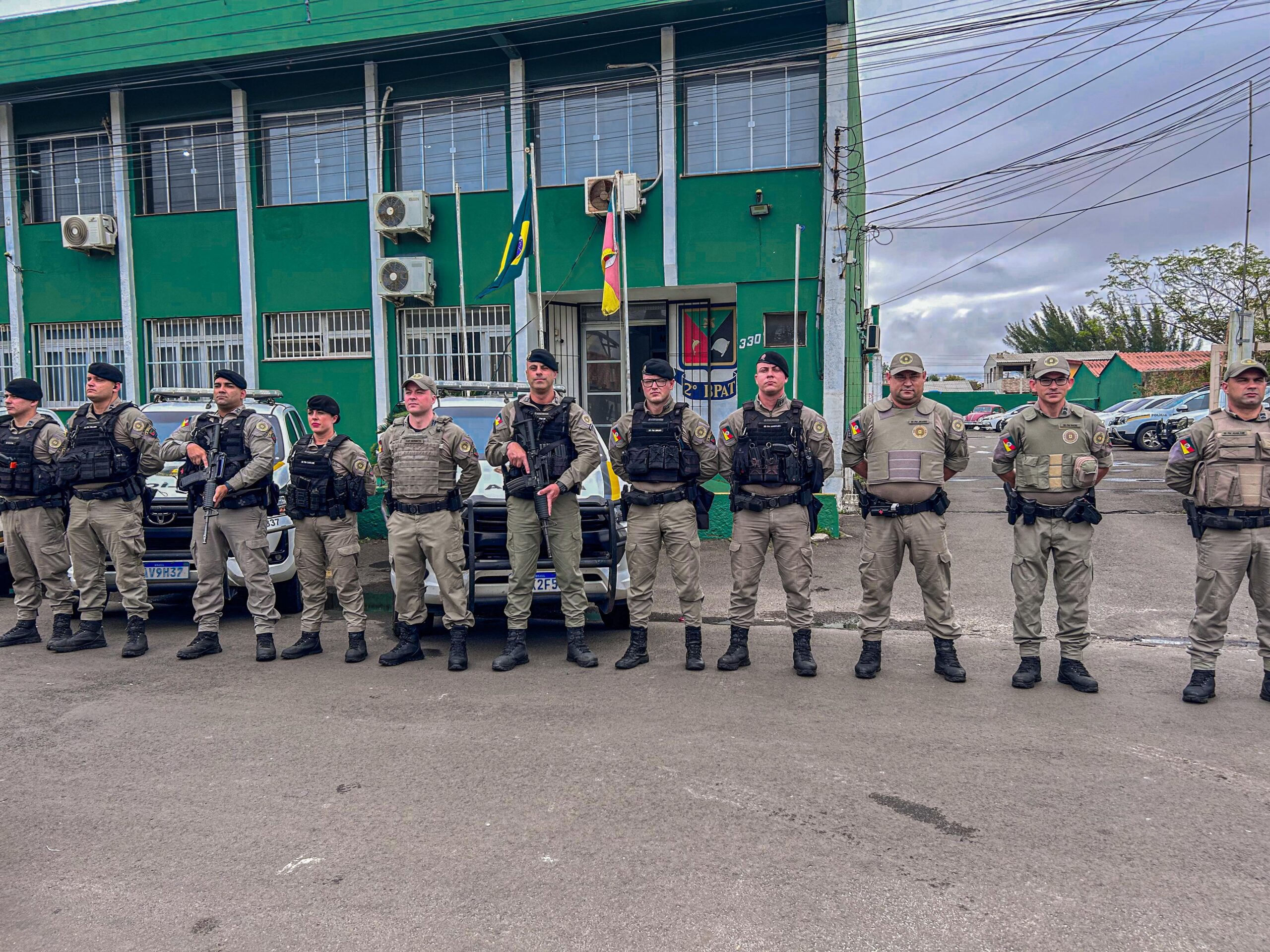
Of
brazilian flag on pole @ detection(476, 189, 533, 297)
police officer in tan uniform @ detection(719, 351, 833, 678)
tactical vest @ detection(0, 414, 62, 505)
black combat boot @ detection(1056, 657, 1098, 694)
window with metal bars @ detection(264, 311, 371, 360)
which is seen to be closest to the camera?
black combat boot @ detection(1056, 657, 1098, 694)

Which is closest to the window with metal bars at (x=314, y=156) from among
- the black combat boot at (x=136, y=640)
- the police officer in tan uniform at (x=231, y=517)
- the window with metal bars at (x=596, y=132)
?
the window with metal bars at (x=596, y=132)

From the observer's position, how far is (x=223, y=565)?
6215 millimetres

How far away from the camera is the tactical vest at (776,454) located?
5547mm

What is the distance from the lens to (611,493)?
6.74 metres

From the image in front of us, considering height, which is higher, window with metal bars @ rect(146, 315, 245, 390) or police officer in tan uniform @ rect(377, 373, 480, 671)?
window with metal bars @ rect(146, 315, 245, 390)

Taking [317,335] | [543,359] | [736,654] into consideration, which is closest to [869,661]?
A: [736,654]

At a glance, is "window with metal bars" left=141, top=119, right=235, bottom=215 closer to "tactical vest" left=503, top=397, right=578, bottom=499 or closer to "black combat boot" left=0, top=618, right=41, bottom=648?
"black combat boot" left=0, top=618, right=41, bottom=648

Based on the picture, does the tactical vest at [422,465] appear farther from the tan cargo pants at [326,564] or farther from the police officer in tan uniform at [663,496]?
the police officer in tan uniform at [663,496]

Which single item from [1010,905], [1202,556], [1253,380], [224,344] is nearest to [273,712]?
[1010,905]

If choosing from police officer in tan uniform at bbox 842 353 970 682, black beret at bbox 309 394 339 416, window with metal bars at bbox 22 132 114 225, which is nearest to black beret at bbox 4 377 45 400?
black beret at bbox 309 394 339 416

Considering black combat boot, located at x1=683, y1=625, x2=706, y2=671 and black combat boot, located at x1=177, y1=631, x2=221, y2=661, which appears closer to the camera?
black combat boot, located at x1=683, y1=625, x2=706, y2=671

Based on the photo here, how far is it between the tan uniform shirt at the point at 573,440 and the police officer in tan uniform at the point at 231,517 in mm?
1638

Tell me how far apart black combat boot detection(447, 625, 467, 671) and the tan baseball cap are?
155 inches

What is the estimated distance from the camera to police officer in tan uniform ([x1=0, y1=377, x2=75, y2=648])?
20.6 feet
